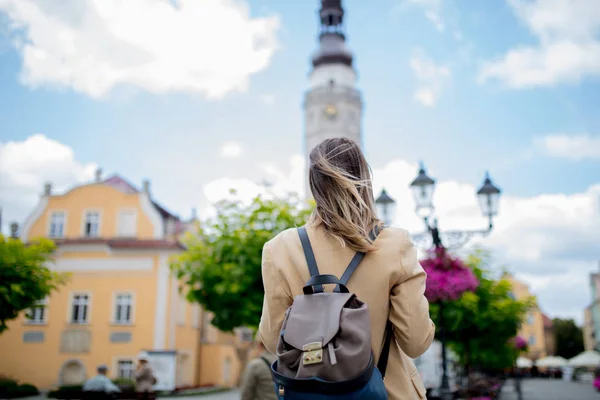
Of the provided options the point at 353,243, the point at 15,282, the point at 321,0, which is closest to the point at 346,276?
the point at 353,243

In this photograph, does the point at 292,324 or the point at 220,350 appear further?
the point at 220,350

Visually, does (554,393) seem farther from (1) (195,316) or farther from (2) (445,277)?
(2) (445,277)

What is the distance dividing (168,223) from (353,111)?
38.4m

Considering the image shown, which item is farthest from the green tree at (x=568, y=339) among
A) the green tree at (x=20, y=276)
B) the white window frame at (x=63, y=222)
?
the green tree at (x=20, y=276)

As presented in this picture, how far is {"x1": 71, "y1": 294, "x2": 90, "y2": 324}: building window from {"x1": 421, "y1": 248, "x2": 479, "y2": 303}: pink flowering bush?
22.8 metres

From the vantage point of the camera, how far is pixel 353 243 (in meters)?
2.37

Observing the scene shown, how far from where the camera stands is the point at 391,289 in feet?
7.80

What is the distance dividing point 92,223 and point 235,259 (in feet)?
58.8

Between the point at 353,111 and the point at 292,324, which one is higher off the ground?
the point at 353,111

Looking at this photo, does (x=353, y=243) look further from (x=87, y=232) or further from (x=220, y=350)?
(x=220, y=350)

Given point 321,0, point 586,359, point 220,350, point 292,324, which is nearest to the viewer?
point 292,324

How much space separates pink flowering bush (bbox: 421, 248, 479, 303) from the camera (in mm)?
11492

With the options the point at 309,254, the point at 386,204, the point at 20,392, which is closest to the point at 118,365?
the point at 20,392

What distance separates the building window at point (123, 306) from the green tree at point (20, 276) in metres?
15.4
